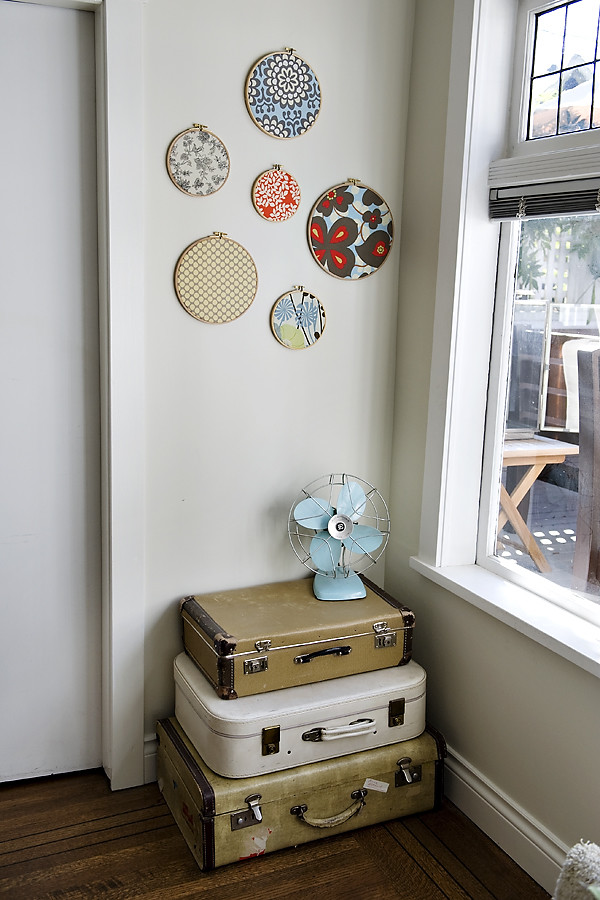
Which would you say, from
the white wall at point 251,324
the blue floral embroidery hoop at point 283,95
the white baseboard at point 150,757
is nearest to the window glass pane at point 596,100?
the white wall at point 251,324

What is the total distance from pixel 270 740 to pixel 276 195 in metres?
1.56

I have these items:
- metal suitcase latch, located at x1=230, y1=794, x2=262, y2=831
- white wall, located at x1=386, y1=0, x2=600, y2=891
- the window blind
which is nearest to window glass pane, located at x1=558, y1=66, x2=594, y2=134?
the window blind

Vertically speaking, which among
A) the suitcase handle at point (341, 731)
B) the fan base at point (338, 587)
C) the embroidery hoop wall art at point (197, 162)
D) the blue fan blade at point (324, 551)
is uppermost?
the embroidery hoop wall art at point (197, 162)

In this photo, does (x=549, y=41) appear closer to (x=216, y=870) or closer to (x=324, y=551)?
(x=324, y=551)

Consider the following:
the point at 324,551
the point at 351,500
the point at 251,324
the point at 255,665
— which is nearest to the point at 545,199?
the point at 251,324

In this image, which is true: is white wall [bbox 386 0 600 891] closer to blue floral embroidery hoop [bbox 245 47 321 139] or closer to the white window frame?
the white window frame

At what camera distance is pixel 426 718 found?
2660 millimetres

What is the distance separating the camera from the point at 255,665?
7.38 feet

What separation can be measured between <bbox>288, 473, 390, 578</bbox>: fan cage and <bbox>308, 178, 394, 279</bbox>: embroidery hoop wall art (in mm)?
671

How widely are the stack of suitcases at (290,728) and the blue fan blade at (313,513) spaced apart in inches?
9.6

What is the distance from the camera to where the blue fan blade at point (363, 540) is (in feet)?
8.31

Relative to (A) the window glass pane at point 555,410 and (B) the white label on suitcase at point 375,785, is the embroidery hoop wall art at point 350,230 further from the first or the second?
(B) the white label on suitcase at point 375,785

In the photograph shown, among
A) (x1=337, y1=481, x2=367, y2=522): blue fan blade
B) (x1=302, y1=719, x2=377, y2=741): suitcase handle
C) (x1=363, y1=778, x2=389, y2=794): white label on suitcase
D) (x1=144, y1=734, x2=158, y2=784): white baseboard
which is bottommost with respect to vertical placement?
(x1=144, y1=734, x2=158, y2=784): white baseboard

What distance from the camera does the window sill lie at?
1.99 metres
